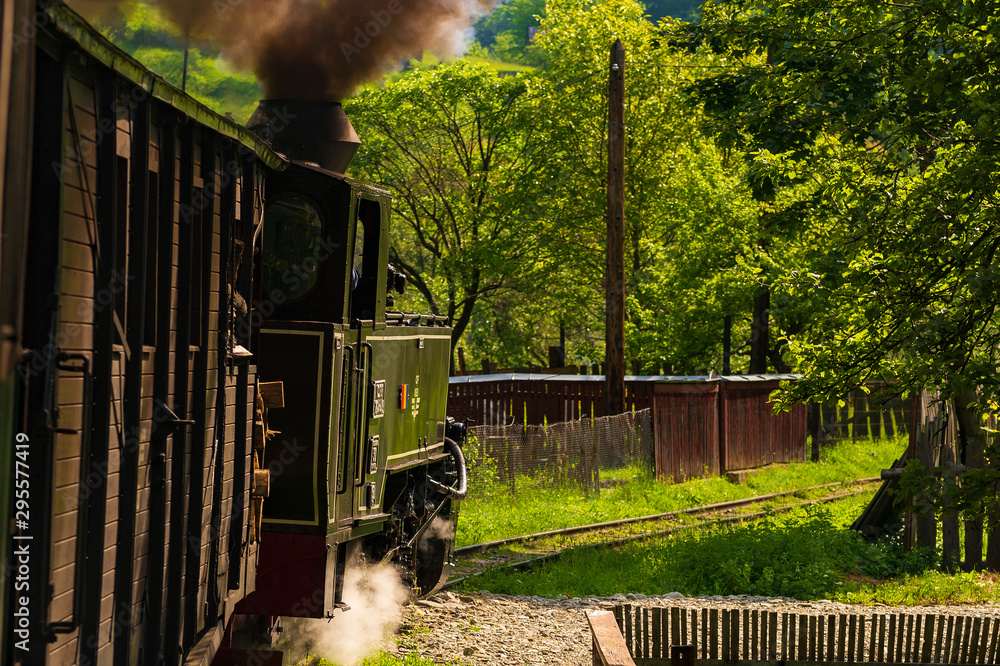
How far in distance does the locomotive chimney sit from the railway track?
4.94 meters

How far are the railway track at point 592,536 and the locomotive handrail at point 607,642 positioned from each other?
15.9 feet

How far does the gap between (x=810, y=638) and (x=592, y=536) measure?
6.76 m

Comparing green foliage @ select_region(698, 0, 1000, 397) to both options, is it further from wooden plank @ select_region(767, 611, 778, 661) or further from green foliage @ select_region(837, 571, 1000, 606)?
green foliage @ select_region(837, 571, 1000, 606)

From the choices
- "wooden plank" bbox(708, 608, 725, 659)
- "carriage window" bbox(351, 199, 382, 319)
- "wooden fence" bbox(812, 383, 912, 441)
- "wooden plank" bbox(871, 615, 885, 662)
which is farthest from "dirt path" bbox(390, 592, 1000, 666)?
"wooden fence" bbox(812, 383, 912, 441)

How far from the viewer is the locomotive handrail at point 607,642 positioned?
5414mm

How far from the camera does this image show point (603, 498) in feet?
56.9

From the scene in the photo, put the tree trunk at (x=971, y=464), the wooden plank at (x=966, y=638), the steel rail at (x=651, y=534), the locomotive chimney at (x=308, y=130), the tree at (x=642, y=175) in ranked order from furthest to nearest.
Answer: the tree at (x=642, y=175), the tree trunk at (x=971, y=464), the steel rail at (x=651, y=534), the locomotive chimney at (x=308, y=130), the wooden plank at (x=966, y=638)

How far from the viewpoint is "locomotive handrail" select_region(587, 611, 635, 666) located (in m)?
5.41

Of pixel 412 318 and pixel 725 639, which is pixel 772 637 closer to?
pixel 725 639

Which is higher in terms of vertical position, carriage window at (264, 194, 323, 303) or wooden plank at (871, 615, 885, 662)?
carriage window at (264, 194, 323, 303)

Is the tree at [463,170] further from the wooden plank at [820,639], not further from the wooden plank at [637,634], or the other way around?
the wooden plank at [637,634]

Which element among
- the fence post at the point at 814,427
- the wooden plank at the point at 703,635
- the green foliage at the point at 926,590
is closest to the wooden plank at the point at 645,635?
the wooden plank at the point at 703,635

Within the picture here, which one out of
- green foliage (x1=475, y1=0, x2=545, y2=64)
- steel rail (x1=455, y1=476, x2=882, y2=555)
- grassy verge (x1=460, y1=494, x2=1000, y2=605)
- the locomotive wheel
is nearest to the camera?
the locomotive wheel

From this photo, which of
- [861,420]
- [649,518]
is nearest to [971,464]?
[649,518]
